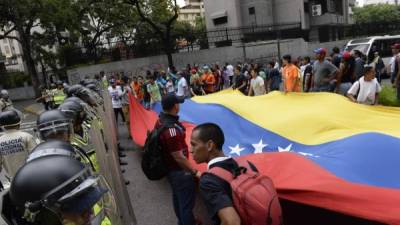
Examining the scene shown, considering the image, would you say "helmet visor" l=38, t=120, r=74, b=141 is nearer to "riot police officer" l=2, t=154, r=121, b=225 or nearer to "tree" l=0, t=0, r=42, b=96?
"riot police officer" l=2, t=154, r=121, b=225

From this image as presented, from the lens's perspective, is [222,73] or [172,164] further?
[222,73]

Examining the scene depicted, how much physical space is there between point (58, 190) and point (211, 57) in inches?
1016

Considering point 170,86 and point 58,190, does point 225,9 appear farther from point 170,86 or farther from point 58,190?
point 58,190

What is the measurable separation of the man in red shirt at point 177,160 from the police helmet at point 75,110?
4.24 ft

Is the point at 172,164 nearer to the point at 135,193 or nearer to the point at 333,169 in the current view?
the point at 333,169

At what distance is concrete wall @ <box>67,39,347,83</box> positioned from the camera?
1021 inches

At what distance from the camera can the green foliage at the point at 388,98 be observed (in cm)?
959

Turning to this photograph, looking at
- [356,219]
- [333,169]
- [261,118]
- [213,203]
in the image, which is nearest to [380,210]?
[356,219]

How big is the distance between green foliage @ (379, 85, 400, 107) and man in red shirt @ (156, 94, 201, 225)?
6.98 m

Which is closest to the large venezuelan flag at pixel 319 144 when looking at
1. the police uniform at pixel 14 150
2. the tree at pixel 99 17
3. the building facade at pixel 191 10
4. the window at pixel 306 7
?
the police uniform at pixel 14 150

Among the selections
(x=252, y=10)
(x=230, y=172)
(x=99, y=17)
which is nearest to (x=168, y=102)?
(x=230, y=172)

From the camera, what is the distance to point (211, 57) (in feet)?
90.1

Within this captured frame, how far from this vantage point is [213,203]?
2.49 meters

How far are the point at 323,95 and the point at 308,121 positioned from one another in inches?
59.0
